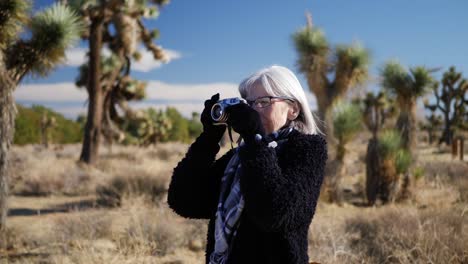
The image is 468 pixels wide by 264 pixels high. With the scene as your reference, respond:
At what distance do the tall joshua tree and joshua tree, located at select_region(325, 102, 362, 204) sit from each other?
5770mm

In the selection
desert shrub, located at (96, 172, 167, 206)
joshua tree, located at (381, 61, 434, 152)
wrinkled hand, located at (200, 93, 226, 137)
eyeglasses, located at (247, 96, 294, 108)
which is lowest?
desert shrub, located at (96, 172, 167, 206)

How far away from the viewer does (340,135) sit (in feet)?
32.5

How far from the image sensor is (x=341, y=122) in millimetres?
9727

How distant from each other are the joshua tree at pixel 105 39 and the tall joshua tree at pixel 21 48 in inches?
213

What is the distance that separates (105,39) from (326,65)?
9704 mm

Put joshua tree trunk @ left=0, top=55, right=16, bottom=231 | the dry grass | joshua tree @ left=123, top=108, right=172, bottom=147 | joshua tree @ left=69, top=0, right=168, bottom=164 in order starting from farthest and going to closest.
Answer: joshua tree @ left=123, top=108, right=172, bottom=147
joshua tree @ left=69, top=0, right=168, bottom=164
joshua tree trunk @ left=0, top=55, right=16, bottom=231
the dry grass

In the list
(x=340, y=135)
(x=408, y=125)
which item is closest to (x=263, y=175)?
(x=340, y=135)

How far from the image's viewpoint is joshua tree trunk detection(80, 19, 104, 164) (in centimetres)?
1404

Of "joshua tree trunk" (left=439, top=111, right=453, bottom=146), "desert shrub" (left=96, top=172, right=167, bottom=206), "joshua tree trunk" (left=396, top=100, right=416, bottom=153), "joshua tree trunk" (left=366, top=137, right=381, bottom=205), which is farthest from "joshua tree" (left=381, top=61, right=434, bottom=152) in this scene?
"joshua tree trunk" (left=439, top=111, right=453, bottom=146)

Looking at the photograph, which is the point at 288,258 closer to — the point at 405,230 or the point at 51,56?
the point at 405,230

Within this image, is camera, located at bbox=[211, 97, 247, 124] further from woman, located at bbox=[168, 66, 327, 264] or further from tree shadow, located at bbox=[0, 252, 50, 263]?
tree shadow, located at bbox=[0, 252, 50, 263]

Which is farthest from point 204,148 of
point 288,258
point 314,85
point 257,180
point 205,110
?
point 314,85

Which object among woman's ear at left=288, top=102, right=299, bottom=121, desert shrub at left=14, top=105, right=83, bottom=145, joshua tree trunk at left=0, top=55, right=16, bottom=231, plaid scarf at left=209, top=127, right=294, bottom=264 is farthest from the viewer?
desert shrub at left=14, top=105, right=83, bottom=145

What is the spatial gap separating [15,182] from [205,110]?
435 inches
